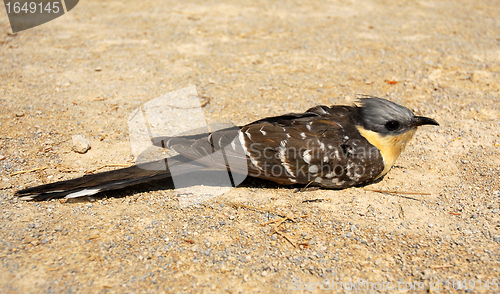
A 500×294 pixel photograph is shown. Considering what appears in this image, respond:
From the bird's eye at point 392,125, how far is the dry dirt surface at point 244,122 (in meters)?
0.75

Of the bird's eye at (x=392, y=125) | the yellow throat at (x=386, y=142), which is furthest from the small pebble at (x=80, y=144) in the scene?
the bird's eye at (x=392, y=125)

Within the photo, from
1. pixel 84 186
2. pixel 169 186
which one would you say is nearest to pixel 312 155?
pixel 169 186

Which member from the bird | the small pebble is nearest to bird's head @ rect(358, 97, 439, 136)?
the bird

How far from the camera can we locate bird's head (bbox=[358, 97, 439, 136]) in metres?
4.75

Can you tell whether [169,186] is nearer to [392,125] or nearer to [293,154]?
[293,154]

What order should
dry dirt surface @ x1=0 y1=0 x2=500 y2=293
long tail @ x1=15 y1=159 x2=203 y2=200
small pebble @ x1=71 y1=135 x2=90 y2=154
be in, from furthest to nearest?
small pebble @ x1=71 y1=135 x2=90 y2=154, long tail @ x1=15 y1=159 x2=203 y2=200, dry dirt surface @ x1=0 y1=0 x2=500 y2=293

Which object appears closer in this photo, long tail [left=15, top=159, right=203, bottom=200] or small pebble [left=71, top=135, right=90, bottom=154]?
long tail [left=15, top=159, right=203, bottom=200]

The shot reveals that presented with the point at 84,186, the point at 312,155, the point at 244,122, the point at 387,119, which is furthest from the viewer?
the point at 244,122

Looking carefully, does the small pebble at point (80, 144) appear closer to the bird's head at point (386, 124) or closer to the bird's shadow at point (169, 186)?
the bird's shadow at point (169, 186)

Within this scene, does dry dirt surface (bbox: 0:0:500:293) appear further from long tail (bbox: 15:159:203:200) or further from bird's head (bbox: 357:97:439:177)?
bird's head (bbox: 357:97:439:177)

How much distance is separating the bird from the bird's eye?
1 cm

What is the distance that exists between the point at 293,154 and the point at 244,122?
172 cm

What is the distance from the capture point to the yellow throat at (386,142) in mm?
4809

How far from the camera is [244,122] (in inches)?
240
